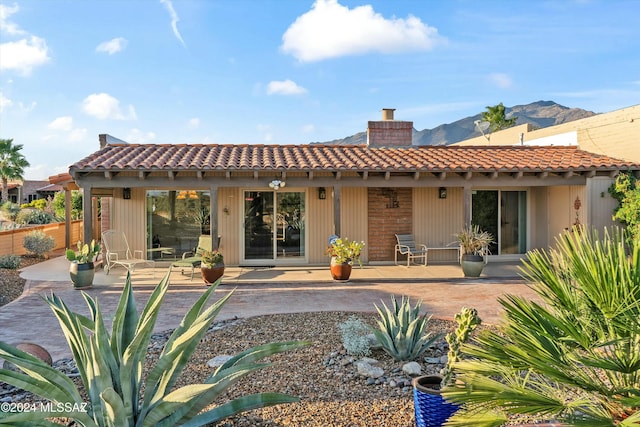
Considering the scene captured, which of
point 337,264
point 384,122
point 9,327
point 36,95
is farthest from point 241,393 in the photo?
point 36,95

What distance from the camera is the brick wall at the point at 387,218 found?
1375 centimetres

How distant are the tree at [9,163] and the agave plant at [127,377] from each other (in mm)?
40144

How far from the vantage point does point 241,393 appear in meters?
4.22

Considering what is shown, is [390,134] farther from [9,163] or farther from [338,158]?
[9,163]

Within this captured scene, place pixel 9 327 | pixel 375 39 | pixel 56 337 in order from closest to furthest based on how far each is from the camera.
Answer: pixel 56 337 → pixel 9 327 → pixel 375 39

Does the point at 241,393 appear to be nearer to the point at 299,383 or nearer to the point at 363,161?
the point at 299,383

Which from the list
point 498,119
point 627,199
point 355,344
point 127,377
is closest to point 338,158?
point 627,199

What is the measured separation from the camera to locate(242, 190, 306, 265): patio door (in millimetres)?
13430

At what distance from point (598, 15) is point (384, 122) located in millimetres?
7302

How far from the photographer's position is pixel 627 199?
11.7 m

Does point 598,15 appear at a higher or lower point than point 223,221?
higher

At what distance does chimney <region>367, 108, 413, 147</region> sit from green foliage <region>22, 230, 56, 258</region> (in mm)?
11729

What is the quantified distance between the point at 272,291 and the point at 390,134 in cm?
755

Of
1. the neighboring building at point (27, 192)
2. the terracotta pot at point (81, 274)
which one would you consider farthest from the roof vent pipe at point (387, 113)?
the neighboring building at point (27, 192)
